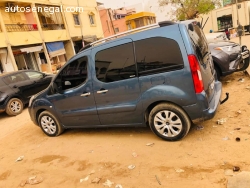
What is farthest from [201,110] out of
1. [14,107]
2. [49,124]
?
[14,107]

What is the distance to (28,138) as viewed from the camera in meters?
5.49

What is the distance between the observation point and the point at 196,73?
3213mm

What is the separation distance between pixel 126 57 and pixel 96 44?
2.63ft

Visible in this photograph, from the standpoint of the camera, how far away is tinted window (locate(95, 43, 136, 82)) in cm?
367

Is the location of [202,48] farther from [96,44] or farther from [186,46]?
[96,44]

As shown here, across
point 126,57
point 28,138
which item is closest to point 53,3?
point 28,138

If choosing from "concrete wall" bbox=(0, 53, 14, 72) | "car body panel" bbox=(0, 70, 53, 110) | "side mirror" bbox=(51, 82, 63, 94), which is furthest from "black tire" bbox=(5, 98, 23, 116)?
"concrete wall" bbox=(0, 53, 14, 72)

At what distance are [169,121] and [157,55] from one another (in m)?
A: 1.07

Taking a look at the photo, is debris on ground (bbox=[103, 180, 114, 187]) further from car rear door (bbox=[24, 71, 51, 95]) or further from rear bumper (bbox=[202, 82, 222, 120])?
car rear door (bbox=[24, 71, 51, 95])

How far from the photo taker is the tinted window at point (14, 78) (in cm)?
834

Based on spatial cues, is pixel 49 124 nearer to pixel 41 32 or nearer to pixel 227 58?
pixel 227 58

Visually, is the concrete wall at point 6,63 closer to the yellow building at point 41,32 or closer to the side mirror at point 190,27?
the yellow building at point 41,32

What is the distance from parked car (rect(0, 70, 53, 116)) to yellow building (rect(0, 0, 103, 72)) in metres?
8.85

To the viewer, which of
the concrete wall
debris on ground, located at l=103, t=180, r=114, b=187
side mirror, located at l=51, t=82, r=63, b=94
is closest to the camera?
debris on ground, located at l=103, t=180, r=114, b=187
